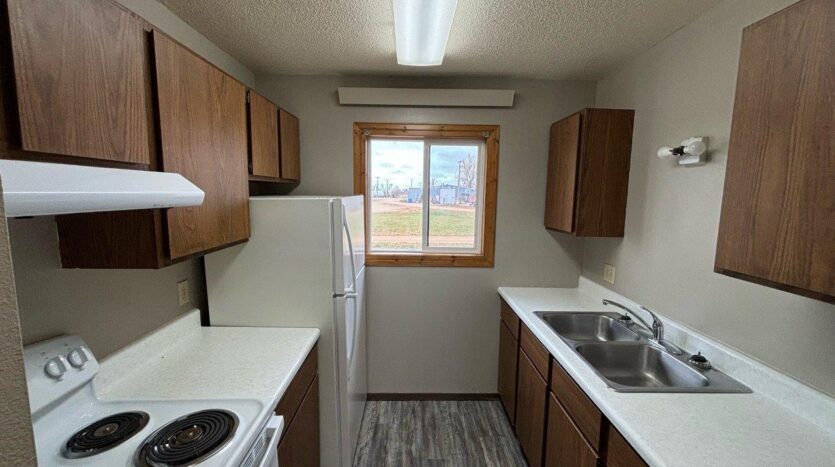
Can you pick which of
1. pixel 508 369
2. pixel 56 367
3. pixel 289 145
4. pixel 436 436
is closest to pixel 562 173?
pixel 508 369

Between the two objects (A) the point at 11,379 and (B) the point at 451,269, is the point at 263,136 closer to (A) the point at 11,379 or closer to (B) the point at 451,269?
(B) the point at 451,269

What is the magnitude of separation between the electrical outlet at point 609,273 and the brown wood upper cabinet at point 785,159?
1.29 m

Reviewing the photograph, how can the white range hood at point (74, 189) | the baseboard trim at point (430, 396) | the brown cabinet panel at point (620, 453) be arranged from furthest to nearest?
the baseboard trim at point (430, 396), the brown cabinet panel at point (620, 453), the white range hood at point (74, 189)

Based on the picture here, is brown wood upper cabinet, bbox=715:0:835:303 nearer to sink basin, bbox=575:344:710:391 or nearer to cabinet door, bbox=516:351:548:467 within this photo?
sink basin, bbox=575:344:710:391

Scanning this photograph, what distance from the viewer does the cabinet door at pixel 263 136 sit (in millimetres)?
1727

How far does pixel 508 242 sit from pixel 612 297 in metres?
0.78

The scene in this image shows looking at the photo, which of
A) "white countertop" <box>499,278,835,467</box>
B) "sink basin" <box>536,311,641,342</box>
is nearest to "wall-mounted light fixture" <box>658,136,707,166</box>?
"white countertop" <box>499,278,835,467</box>

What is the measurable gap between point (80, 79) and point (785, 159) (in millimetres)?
1728

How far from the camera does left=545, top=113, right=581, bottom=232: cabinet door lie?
6.89 feet

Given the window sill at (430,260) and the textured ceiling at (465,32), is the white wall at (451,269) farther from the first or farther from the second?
the textured ceiling at (465,32)

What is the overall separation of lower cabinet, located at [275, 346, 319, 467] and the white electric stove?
0.59 feet

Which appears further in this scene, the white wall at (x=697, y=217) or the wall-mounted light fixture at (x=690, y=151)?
the wall-mounted light fixture at (x=690, y=151)

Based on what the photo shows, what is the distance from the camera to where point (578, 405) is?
55.2 inches

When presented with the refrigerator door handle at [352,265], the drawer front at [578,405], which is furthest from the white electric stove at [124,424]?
the drawer front at [578,405]
